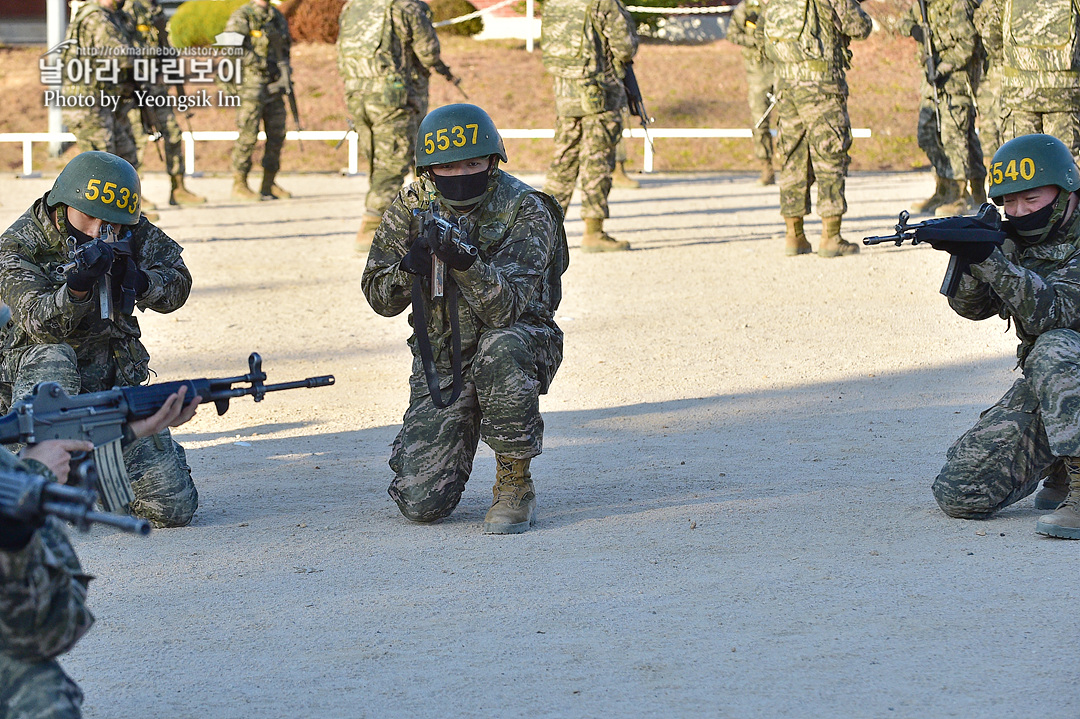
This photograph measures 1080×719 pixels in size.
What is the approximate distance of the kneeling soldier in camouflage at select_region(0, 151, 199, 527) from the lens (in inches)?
212

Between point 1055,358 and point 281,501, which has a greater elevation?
point 1055,358

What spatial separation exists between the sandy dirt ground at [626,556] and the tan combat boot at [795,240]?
2613mm

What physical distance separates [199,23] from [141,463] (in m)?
26.0

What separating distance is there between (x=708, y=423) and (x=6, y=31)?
33.1m

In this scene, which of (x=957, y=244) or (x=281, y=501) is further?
(x=281, y=501)

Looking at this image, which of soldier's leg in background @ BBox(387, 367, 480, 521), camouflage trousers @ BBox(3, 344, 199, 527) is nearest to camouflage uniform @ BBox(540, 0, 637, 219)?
soldier's leg in background @ BBox(387, 367, 480, 521)

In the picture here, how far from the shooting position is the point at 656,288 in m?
11.2

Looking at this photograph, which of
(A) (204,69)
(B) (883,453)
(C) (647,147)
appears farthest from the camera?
(A) (204,69)

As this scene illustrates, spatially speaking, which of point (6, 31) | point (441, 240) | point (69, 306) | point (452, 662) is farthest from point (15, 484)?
point (6, 31)

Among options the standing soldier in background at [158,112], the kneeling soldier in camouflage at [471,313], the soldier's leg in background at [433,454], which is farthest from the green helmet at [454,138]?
the standing soldier in background at [158,112]

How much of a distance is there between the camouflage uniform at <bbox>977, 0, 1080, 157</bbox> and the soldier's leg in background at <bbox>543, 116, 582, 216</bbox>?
12.9ft

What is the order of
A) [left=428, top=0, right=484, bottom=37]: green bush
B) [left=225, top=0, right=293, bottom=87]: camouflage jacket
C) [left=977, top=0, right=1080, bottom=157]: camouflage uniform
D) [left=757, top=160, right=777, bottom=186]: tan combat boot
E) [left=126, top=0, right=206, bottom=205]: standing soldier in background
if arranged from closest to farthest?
1. [left=977, top=0, right=1080, bottom=157]: camouflage uniform
2. [left=126, top=0, right=206, bottom=205]: standing soldier in background
3. [left=225, top=0, right=293, bottom=87]: camouflage jacket
4. [left=757, top=160, right=777, bottom=186]: tan combat boot
5. [left=428, top=0, right=484, bottom=37]: green bush

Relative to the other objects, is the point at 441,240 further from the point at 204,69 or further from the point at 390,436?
the point at 204,69

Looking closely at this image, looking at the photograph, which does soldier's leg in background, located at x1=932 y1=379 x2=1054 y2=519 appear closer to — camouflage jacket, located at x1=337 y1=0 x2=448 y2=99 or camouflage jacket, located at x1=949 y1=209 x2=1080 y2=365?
camouflage jacket, located at x1=949 y1=209 x2=1080 y2=365
